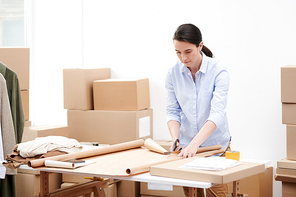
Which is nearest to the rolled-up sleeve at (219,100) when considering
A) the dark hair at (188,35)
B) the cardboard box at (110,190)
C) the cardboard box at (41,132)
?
the dark hair at (188,35)

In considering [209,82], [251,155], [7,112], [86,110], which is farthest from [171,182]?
[86,110]

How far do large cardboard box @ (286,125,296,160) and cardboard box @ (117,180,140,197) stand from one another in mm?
1301

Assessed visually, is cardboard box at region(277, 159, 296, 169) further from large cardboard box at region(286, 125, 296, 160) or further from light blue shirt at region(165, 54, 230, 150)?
light blue shirt at region(165, 54, 230, 150)

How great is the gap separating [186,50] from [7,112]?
1083mm

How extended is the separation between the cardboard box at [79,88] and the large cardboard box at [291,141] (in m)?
1.67

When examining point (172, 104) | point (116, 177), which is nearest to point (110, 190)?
point (172, 104)

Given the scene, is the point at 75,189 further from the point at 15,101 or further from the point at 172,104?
the point at 15,101

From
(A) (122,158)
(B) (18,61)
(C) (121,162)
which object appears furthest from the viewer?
(B) (18,61)

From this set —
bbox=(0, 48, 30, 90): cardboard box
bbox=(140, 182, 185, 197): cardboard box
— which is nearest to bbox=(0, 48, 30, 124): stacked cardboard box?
bbox=(0, 48, 30, 90): cardboard box

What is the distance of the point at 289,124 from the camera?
2.52 metres

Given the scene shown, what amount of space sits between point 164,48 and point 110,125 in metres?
0.81

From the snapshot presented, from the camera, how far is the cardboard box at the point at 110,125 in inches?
128

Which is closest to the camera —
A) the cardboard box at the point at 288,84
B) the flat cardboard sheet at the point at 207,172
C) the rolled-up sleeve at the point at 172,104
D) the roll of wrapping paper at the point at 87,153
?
the flat cardboard sheet at the point at 207,172

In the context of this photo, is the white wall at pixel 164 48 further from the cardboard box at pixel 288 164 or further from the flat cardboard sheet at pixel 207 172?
the flat cardboard sheet at pixel 207 172
